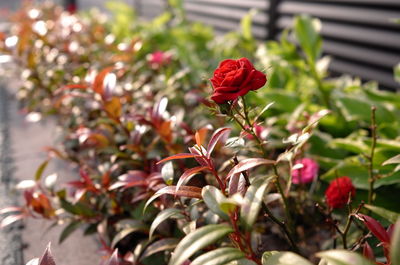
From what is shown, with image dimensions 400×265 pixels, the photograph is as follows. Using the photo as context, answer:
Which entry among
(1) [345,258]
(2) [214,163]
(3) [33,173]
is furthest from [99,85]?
(1) [345,258]

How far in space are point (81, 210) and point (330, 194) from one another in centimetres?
82

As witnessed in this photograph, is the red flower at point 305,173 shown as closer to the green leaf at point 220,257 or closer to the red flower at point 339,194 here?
the red flower at point 339,194

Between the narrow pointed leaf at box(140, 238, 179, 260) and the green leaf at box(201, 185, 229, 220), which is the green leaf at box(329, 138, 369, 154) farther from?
the green leaf at box(201, 185, 229, 220)

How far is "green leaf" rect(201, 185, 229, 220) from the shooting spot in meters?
0.75

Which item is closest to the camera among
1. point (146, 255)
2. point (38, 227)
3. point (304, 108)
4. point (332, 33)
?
point (146, 255)

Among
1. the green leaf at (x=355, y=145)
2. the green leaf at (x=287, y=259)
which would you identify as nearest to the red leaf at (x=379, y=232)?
the green leaf at (x=287, y=259)

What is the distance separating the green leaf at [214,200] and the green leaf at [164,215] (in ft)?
0.51

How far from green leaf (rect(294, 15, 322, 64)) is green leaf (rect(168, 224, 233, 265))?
1.68 metres

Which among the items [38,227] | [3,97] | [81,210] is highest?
[81,210]

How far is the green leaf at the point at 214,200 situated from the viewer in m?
0.75

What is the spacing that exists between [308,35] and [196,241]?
182cm

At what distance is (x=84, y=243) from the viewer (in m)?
1.47

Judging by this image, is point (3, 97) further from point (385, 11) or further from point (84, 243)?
point (385, 11)

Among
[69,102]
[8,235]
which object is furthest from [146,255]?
[69,102]
